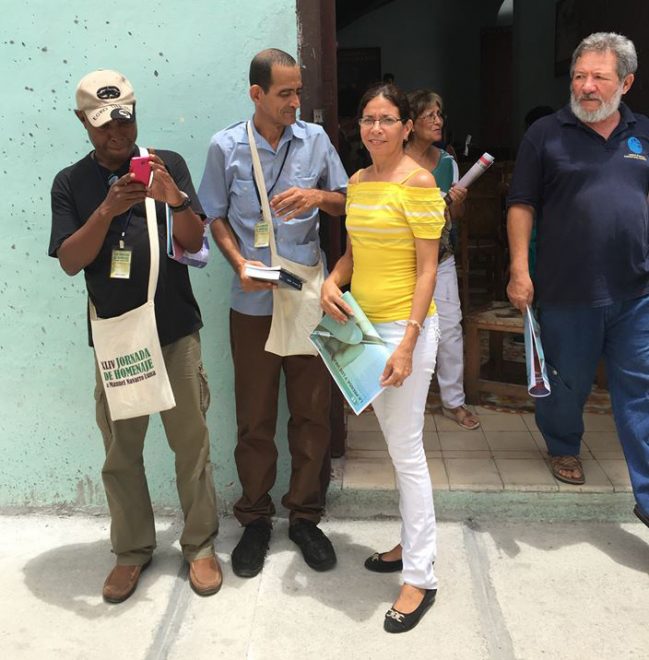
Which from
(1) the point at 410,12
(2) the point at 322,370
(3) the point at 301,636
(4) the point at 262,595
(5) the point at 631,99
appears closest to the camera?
(3) the point at 301,636

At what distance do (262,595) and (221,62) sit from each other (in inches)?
85.0

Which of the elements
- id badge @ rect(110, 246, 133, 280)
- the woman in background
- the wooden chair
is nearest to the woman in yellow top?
id badge @ rect(110, 246, 133, 280)

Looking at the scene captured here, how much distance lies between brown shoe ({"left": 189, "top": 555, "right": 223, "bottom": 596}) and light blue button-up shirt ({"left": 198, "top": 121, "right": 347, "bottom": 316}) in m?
1.03

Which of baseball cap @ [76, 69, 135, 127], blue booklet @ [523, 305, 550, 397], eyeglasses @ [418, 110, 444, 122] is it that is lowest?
blue booklet @ [523, 305, 550, 397]

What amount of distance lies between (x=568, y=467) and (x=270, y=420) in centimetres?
142

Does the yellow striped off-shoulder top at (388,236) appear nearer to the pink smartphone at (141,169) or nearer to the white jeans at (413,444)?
the white jeans at (413,444)

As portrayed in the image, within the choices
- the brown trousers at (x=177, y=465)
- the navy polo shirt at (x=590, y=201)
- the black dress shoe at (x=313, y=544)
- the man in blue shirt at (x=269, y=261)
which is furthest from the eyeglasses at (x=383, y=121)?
the black dress shoe at (x=313, y=544)

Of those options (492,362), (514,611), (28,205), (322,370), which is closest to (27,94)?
(28,205)

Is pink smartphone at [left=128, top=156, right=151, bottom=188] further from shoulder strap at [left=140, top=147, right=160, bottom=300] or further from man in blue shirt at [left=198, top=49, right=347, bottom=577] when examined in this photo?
man in blue shirt at [left=198, top=49, right=347, bottom=577]

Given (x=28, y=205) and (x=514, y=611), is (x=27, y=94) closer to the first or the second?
(x=28, y=205)

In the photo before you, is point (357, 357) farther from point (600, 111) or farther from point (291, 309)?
point (600, 111)

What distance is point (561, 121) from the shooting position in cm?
302

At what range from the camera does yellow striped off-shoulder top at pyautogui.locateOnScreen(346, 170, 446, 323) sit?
2.38 meters

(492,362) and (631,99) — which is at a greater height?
(631,99)
